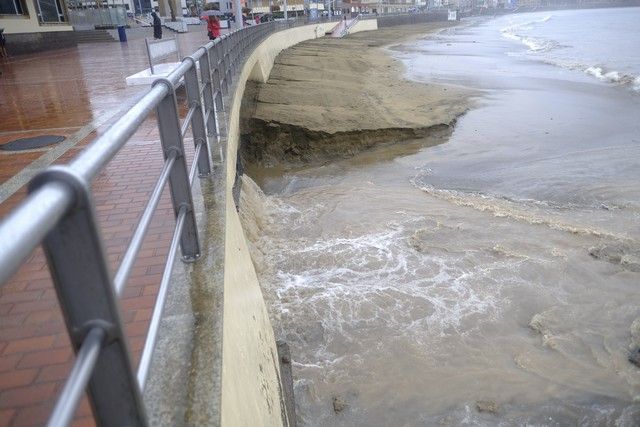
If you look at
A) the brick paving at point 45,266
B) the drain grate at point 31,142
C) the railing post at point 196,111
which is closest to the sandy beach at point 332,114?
the brick paving at point 45,266

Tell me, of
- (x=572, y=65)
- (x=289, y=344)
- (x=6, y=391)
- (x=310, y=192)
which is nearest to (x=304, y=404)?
(x=289, y=344)

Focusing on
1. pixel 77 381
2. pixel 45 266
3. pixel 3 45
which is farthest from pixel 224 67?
pixel 3 45

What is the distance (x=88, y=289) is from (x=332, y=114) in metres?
12.8

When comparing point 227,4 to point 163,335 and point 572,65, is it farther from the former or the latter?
point 163,335

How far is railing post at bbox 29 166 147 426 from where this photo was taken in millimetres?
993

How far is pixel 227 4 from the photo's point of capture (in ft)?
249

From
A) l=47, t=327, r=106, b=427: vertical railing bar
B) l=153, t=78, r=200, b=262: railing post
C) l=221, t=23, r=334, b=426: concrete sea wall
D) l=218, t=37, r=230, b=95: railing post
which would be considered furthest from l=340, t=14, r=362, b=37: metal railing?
l=47, t=327, r=106, b=427: vertical railing bar

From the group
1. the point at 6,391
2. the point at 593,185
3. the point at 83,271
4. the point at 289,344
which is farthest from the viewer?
the point at 593,185

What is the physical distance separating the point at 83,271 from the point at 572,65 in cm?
3407

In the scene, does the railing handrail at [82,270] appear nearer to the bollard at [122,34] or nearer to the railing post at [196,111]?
the railing post at [196,111]

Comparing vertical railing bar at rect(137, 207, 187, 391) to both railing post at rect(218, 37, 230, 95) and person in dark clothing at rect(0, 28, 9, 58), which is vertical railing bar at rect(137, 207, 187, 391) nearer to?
railing post at rect(218, 37, 230, 95)

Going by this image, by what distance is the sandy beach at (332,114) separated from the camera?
12227 millimetres

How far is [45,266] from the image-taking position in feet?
10.3

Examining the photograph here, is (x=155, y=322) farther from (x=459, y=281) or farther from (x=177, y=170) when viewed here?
(x=459, y=281)
